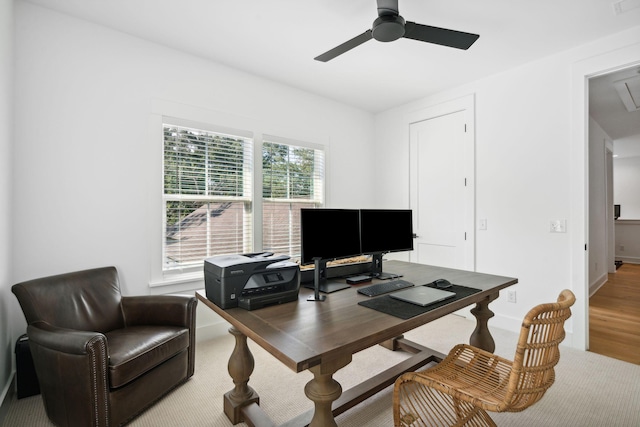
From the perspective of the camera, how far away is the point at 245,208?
340cm

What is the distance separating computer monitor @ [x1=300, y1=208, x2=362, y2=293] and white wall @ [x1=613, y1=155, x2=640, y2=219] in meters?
9.00

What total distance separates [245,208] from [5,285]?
1.92m

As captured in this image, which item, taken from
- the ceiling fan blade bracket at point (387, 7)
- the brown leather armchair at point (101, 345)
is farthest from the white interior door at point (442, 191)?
the brown leather armchair at point (101, 345)

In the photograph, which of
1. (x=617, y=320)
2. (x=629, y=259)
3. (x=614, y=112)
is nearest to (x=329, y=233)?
(x=617, y=320)

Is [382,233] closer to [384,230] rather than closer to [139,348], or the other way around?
[384,230]

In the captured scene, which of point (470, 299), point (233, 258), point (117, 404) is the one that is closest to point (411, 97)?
point (470, 299)

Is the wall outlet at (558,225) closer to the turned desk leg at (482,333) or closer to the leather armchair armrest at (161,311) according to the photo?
the turned desk leg at (482,333)

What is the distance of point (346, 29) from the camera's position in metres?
2.58

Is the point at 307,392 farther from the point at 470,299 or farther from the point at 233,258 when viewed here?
the point at 470,299

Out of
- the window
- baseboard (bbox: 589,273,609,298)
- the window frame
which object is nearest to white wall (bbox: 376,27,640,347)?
the window

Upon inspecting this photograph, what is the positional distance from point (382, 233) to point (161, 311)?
1.69 m

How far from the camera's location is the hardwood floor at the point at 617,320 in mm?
2799

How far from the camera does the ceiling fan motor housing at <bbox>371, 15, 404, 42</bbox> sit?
1.92m

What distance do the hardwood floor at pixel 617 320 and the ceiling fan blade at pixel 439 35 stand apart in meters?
2.89
